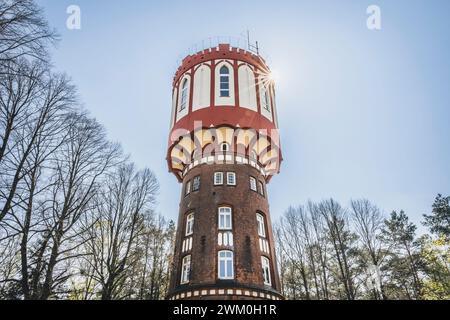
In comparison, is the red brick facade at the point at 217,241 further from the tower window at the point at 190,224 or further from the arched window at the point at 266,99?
the arched window at the point at 266,99

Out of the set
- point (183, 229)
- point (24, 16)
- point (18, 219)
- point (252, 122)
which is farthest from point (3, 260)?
point (252, 122)

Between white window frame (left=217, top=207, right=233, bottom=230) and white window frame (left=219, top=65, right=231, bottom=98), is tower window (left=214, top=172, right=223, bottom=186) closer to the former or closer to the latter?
white window frame (left=217, top=207, right=233, bottom=230)

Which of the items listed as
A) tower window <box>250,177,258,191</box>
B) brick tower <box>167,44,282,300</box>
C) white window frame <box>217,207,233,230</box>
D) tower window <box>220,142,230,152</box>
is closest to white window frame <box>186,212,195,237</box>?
brick tower <box>167,44,282,300</box>

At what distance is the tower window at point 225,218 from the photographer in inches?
709

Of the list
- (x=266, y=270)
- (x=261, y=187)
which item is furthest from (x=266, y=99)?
(x=266, y=270)

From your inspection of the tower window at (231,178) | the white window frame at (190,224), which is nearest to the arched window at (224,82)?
the tower window at (231,178)

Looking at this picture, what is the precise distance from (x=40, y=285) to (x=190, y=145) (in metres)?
12.8

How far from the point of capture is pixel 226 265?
1659cm

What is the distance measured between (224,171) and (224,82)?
6926 mm

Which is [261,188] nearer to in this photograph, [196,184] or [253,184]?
[253,184]

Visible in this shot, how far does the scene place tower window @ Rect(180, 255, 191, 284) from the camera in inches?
669

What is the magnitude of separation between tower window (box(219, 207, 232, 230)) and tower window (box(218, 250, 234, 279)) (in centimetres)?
153

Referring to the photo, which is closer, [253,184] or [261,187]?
[253,184]
